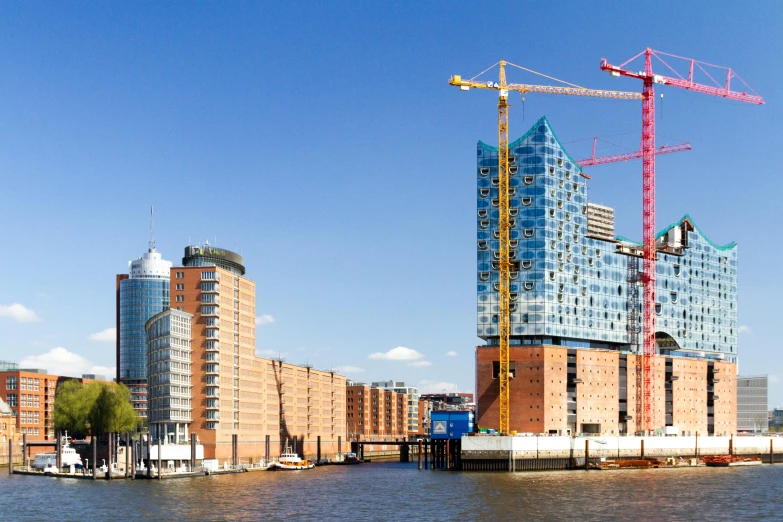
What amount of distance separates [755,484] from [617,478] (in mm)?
20950

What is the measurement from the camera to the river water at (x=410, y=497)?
115750 millimetres

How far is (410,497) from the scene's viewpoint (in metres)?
138

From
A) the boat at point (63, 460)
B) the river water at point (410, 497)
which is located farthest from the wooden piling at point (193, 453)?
the boat at point (63, 460)

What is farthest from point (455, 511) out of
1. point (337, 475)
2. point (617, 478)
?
point (337, 475)

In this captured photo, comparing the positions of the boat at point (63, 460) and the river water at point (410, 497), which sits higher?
the river water at point (410, 497)

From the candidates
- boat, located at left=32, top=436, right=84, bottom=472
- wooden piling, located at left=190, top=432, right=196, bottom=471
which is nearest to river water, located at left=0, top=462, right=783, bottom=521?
wooden piling, located at left=190, top=432, right=196, bottom=471

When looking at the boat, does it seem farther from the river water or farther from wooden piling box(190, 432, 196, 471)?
wooden piling box(190, 432, 196, 471)

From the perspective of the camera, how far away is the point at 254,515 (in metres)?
114

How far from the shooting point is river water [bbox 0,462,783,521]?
116 meters

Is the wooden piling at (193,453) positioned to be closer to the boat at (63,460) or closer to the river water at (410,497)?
the river water at (410,497)

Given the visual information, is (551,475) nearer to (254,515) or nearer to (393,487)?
(393,487)

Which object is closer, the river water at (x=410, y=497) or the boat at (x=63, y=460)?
the river water at (x=410, y=497)

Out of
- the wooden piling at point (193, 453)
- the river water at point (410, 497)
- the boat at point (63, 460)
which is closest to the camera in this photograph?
the river water at point (410, 497)

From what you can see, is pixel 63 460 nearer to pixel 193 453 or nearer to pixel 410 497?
pixel 193 453
